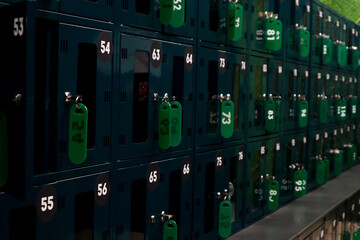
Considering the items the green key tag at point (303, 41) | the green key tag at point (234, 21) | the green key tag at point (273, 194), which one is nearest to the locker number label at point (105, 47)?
the green key tag at point (234, 21)

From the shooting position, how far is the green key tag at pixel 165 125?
2630 millimetres

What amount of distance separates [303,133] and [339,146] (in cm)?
145

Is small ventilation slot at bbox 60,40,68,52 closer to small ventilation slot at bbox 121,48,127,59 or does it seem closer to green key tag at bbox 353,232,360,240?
small ventilation slot at bbox 121,48,127,59

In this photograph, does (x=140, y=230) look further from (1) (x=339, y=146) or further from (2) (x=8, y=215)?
(1) (x=339, y=146)

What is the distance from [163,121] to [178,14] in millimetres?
557

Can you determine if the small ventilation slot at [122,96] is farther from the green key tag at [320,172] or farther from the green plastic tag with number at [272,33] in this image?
the green key tag at [320,172]

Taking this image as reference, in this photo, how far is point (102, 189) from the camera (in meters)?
2.36

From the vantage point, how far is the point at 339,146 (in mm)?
6285

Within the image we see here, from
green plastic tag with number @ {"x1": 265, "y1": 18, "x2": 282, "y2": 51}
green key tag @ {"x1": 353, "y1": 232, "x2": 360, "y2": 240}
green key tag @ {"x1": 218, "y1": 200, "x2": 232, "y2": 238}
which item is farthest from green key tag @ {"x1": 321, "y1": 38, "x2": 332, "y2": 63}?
green key tag @ {"x1": 218, "y1": 200, "x2": 232, "y2": 238}

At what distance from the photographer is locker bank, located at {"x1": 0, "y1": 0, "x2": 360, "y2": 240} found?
1977 mm

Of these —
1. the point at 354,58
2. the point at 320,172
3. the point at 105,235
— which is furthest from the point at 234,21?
the point at 354,58

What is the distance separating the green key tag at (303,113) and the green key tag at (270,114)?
2.38ft

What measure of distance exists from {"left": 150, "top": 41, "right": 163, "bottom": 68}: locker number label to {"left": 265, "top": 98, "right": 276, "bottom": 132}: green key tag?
1.48m

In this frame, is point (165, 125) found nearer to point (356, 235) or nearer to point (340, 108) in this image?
point (356, 235)
